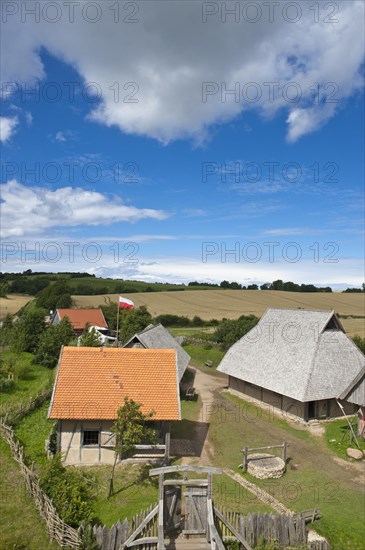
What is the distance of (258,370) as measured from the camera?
30.6m

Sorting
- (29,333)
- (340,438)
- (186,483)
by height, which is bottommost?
(340,438)

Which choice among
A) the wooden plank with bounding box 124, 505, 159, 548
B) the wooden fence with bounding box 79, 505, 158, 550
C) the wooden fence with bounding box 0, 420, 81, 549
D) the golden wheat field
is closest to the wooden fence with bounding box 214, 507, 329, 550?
the wooden plank with bounding box 124, 505, 159, 548

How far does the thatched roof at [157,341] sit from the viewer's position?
32969 millimetres

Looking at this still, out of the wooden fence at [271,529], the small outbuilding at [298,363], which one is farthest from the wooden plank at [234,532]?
the small outbuilding at [298,363]

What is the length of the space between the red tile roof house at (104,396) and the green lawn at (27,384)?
8753 millimetres

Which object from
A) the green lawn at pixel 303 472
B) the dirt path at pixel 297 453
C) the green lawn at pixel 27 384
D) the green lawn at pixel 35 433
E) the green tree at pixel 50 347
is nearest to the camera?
the green lawn at pixel 303 472

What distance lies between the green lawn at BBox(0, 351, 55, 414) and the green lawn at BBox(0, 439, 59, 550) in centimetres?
983

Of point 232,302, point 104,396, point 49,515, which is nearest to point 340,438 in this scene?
point 104,396

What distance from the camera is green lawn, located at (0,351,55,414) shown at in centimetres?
3028

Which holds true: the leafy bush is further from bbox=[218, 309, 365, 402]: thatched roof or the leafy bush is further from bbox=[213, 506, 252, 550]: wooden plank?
bbox=[218, 309, 365, 402]: thatched roof

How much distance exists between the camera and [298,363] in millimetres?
28031

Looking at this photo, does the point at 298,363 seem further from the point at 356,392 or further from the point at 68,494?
the point at 68,494

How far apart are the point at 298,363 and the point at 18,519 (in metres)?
19.7

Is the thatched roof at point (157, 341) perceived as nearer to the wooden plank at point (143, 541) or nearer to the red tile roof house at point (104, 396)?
Answer: the red tile roof house at point (104, 396)
